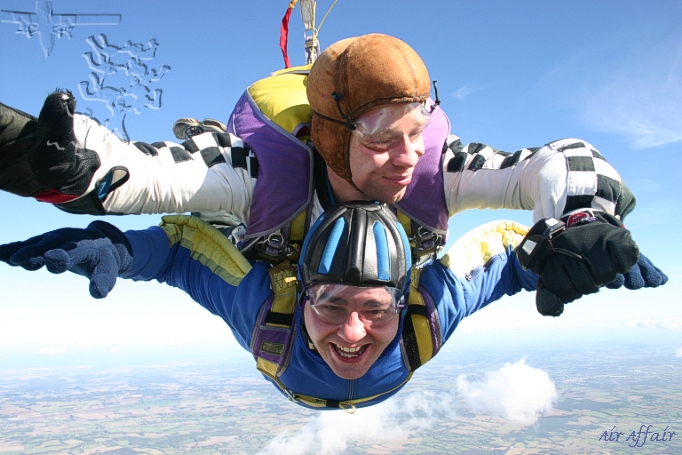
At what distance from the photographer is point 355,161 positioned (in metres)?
2.06

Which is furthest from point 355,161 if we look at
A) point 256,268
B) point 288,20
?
point 288,20

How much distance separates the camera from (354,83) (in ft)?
6.45

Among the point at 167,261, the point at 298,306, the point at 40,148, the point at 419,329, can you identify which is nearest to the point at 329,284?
the point at 298,306

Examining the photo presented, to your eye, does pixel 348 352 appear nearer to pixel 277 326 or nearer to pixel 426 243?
pixel 277 326

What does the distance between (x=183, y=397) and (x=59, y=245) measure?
92.9 meters

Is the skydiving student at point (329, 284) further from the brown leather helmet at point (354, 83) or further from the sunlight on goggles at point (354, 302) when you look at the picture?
the brown leather helmet at point (354, 83)

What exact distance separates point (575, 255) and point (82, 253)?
5.24 feet

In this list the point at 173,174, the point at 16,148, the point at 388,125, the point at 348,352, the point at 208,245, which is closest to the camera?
the point at 16,148

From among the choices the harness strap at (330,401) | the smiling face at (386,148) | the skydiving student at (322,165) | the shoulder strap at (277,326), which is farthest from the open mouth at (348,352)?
the smiling face at (386,148)

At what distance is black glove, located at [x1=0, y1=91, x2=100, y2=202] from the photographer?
4.91 feet

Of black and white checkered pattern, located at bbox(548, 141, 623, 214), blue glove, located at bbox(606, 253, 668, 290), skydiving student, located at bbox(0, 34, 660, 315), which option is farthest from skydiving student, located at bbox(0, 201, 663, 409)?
blue glove, located at bbox(606, 253, 668, 290)

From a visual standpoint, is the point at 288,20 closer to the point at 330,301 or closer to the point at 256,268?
the point at 256,268

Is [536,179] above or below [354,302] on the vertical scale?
above

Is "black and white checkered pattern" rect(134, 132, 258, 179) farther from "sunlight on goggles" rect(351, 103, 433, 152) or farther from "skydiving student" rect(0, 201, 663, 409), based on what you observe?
"sunlight on goggles" rect(351, 103, 433, 152)
